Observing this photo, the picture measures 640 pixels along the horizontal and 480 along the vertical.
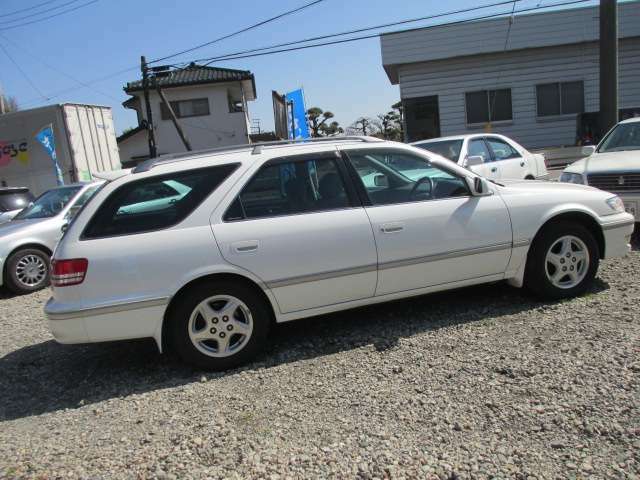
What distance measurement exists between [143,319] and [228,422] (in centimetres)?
100

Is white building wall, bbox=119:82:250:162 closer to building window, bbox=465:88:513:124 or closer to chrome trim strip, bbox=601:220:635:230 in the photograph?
building window, bbox=465:88:513:124

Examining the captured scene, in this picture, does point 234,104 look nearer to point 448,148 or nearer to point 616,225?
point 448,148

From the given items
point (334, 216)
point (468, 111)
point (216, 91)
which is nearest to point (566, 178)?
point (334, 216)

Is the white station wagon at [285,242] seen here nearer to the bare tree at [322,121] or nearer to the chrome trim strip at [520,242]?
the chrome trim strip at [520,242]

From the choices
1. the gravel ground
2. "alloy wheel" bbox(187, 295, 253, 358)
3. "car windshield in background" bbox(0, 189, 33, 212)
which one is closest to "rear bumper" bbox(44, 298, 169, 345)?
"alloy wheel" bbox(187, 295, 253, 358)

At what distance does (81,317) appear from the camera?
12.0 feet

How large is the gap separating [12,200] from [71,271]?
28.1ft

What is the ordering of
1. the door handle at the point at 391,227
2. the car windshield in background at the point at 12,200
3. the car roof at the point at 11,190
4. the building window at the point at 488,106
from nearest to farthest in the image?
the door handle at the point at 391,227, the car windshield in background at the point at 12,200, the car roof at the point at 11,190, the building window at the point at 488,106

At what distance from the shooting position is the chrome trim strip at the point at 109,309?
366cm

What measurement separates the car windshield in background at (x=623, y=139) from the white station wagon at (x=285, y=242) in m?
3.29

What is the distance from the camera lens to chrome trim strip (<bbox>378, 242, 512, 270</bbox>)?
413 centimetres

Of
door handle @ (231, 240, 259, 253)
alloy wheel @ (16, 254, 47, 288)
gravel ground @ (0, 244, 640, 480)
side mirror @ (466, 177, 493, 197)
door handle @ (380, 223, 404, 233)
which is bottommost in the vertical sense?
gravel ground @ (0, 244, 640, 480)

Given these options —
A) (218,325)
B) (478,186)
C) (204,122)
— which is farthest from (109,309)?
(204,122)

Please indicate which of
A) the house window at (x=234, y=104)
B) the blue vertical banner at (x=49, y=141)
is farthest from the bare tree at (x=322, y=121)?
the blue vertical banner at (x=49, y=141)
